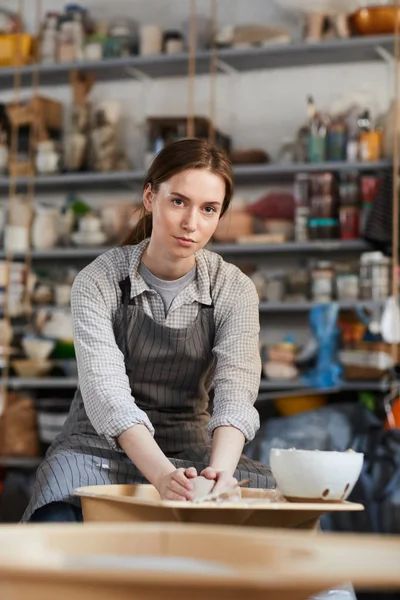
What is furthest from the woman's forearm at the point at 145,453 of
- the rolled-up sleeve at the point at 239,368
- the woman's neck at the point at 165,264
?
the woman's neck at the point at 165,264

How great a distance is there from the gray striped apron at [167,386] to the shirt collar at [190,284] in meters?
0.02

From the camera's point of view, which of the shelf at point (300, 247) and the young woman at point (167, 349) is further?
the shelf at point (300, 247)

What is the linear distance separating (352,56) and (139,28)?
1.16m

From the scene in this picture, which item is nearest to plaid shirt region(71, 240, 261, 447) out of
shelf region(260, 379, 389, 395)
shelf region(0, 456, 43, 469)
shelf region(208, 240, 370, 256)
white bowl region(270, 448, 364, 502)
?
white bowl region(270, 448, 364, 502)

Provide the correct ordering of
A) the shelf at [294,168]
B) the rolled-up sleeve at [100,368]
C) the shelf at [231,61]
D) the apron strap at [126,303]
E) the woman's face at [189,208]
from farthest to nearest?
the shelf at [231,61]
the shelf at [294,168]
the apron strap at [126,303]
the woman's face at [189,208]
the rolled-up sleeve at [100,368]

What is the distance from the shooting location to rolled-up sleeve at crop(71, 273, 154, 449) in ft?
5.23

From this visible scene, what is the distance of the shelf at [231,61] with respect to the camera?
500cm

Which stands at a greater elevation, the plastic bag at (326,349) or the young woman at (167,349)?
the young woman at (167,349)

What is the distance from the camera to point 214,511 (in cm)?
119

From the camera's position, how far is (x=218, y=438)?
63.6 inches

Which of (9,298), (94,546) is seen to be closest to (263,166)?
(9,298)

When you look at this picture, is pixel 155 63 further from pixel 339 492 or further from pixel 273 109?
pixel 339 492

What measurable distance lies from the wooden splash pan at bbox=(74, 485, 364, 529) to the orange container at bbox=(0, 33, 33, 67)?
184 inches

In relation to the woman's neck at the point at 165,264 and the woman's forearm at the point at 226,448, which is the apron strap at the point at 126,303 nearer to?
the woman's neck at the point at 165,264
